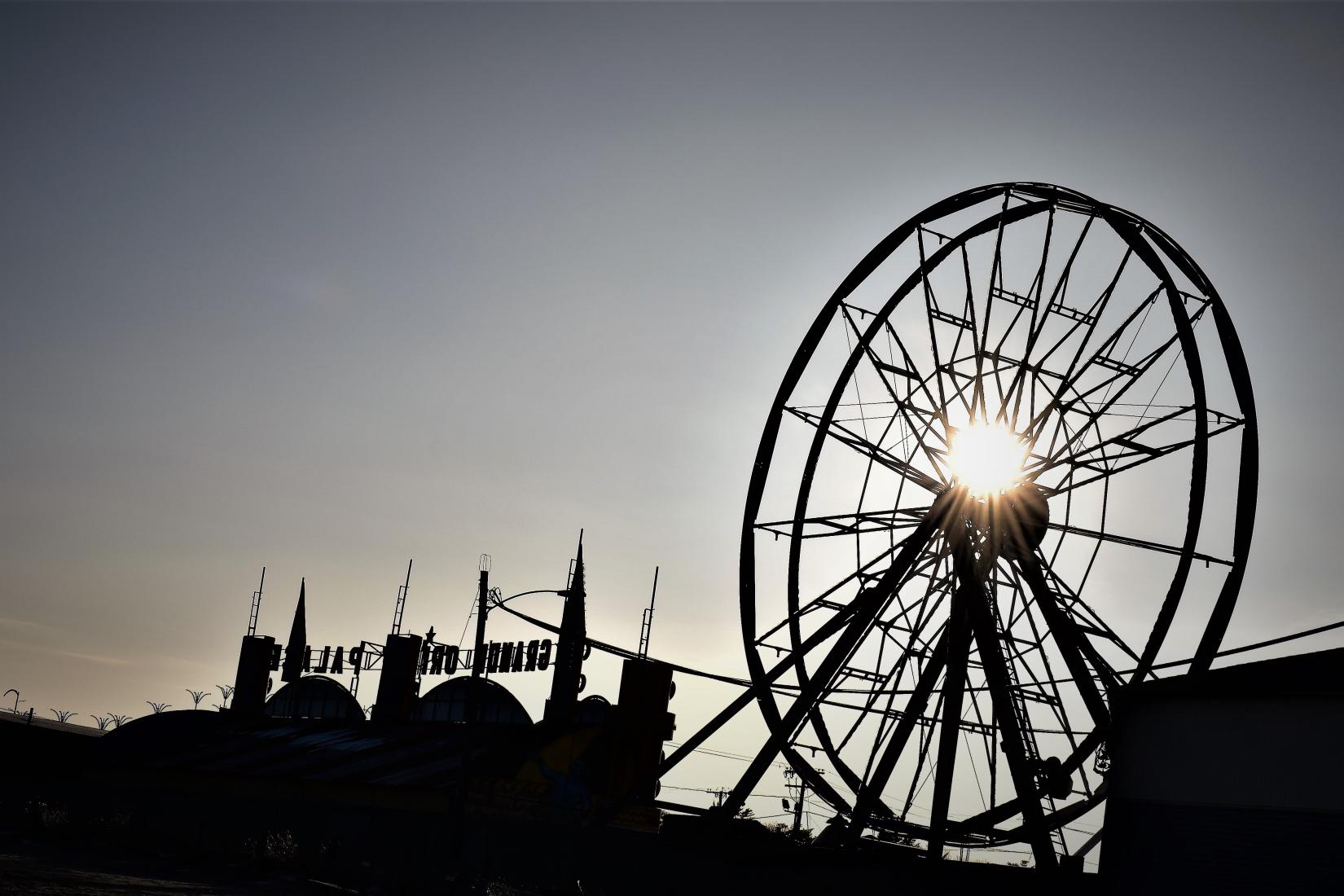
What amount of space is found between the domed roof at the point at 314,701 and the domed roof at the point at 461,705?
895 centimetres

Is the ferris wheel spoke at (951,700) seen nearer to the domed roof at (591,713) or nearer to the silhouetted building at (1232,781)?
the silhouetted building at (1232,781)

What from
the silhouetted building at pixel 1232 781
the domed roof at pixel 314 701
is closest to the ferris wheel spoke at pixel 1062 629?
the silhouetted building at pixel 1232 781

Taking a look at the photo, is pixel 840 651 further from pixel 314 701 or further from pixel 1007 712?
pixel 314 701

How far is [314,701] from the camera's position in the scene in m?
68.0

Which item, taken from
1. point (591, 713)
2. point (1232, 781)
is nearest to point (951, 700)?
point (1232, 781)

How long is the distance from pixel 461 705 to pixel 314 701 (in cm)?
1426

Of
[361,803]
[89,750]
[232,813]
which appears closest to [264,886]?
[232,813]

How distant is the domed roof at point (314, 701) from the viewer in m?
66.8

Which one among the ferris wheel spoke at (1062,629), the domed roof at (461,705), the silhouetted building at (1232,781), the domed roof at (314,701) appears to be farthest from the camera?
the domed roof at (314,701)

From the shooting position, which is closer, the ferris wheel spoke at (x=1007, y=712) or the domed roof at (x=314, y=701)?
the ferris wheel spoke at (x=1007, y=712)

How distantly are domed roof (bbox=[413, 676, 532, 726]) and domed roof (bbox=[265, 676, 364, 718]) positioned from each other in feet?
29.4

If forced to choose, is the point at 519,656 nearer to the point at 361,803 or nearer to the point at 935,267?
the point at 361,803

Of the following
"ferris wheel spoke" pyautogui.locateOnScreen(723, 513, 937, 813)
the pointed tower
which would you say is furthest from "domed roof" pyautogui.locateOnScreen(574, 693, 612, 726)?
"ferris wheel spoke" pyautogui.locateOnScreen(723, 513, 937, 813)

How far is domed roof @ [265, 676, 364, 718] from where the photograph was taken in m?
66.8
